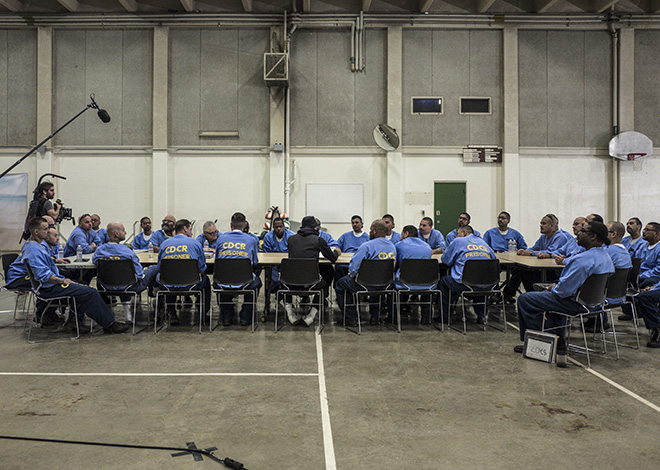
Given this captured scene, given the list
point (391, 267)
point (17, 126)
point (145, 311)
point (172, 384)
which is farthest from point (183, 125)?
point (172, 384)

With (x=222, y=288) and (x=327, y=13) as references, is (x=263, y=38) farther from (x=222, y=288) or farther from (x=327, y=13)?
(x=222, y=288)

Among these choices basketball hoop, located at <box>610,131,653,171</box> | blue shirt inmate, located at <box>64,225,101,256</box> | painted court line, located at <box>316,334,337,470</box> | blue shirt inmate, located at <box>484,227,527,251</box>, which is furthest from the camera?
basketball hoop, located at <box>610,131,653,171</box>

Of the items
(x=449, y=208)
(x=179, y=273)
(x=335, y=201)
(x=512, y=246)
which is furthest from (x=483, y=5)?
(x=179, y=273)

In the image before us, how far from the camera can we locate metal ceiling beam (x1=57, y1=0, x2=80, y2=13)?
35.2ft

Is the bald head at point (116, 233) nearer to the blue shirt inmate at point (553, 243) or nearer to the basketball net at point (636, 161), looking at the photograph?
the blue shirt inmate at point (553, 243)

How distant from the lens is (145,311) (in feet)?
22.1

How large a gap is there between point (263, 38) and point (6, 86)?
5.88 metres

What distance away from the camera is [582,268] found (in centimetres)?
425

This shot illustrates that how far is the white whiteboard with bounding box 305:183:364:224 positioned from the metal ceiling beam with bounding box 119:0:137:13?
5.43 m

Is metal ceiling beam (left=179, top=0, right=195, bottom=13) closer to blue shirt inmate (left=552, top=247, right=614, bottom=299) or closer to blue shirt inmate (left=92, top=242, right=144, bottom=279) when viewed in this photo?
blue shirt inmate (left=92, top=242, right=144, bottom=279)

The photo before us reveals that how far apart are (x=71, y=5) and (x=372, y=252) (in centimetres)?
957

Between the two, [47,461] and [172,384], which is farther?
[172,384]

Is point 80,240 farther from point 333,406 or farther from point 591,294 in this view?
point 591,294

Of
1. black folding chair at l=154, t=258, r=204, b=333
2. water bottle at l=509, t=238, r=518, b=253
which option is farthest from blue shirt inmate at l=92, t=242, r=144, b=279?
water bottle at l=509, t=238, r=518, b=253
